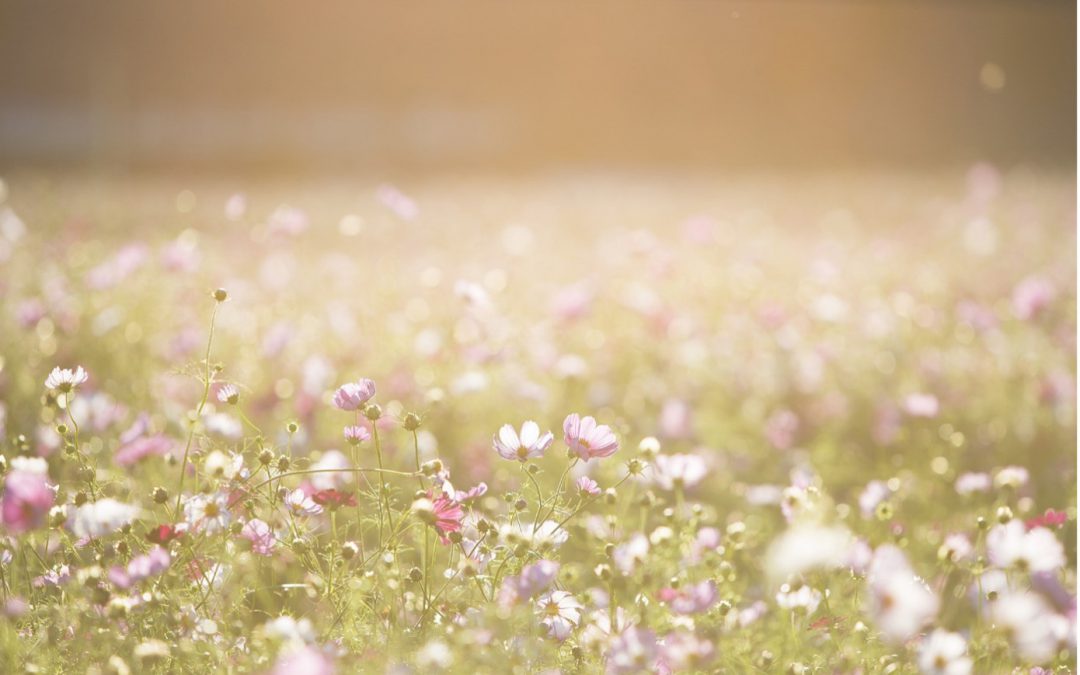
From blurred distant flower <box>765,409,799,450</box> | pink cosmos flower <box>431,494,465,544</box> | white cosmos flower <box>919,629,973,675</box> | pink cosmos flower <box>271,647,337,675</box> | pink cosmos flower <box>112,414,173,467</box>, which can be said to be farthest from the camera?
blurred distant flower <box>765,409,799,450</box>

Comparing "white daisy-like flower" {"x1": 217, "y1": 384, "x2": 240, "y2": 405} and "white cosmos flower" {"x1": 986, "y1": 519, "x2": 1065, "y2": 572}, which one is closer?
"white cosmos flower" {"x1": 986, "y1": 519, "x2": 1065, "y2": 572}

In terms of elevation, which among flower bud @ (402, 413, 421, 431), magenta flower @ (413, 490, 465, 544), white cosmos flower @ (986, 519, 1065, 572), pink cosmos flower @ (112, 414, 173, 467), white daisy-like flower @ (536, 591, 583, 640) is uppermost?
pink cosmos flower @ (112, 414, 173, 467)

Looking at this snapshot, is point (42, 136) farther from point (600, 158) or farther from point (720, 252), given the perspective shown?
point (720, 252)

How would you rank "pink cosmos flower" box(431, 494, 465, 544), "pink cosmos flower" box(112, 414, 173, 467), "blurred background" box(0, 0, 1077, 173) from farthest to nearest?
"blurred background" box(0, 0, 1077, 173)
"pink cosmos flower" box(112, 414, 173, 467)
"pink cosmos flower" box(431, 494, 465, 544)

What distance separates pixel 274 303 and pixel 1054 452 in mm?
1766

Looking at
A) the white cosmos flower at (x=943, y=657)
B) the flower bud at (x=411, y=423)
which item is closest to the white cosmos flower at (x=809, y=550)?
the white cosmos flower at (x=943, y=657)

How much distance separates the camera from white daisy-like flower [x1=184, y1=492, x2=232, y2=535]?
988 mm

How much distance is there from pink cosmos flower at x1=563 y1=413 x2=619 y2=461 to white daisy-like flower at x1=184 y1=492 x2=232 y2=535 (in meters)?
0.34

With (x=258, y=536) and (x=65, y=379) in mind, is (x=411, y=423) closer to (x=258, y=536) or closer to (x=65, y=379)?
(x=258, y=536)

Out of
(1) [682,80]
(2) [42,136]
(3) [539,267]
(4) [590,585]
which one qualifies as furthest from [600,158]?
(4) [590,585]

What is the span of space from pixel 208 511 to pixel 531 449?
312mm

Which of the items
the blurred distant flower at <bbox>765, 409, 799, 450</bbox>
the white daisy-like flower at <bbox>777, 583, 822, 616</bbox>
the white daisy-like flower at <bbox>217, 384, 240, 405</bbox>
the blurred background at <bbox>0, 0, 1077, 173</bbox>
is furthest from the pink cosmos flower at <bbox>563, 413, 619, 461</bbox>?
the blurred background at <bbox>0, 0, 1077, 173</bbox>

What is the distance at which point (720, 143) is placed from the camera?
35.8 feet

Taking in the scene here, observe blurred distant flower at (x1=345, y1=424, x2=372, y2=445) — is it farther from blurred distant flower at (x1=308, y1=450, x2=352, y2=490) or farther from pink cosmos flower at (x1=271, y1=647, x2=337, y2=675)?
pink cosmos flower at (x1=271, y1=647, x2=337, y2=675)
